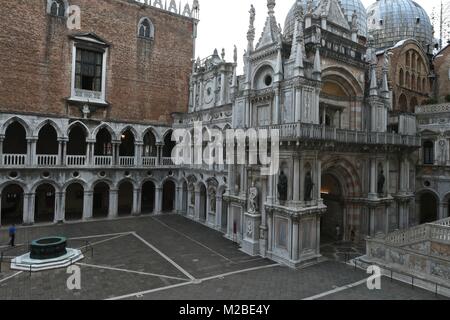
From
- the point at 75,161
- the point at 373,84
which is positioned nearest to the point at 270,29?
the point at 373,84

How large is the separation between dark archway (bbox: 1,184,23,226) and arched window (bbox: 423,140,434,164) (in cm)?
3410

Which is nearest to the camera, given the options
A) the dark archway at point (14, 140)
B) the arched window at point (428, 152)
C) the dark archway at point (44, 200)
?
the arched window at point (428, 152)

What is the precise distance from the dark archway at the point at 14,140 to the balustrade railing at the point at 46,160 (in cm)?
288

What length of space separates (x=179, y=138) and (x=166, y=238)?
11.4 meters

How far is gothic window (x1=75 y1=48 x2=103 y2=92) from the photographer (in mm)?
26703

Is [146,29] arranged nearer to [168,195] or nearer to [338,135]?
[168,195]

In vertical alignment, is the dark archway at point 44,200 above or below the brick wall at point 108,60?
below

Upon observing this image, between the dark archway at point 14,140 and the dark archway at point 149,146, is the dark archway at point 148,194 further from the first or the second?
the dark archway at point 14,140

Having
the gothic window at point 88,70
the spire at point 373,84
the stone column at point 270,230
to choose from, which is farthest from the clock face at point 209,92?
the stone column at point 270,230

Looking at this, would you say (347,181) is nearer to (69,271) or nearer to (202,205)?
(202,205)

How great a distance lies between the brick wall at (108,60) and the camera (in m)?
23.9

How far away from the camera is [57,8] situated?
25.6 meters

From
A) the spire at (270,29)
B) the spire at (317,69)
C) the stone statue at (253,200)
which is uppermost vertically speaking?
the spire at (270,29)

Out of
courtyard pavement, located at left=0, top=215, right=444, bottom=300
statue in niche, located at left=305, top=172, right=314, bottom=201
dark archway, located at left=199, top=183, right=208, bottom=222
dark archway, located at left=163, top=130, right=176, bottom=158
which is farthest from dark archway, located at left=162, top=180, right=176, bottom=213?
statue in niche, located at left=305, top=172, right=314, bottom=201
